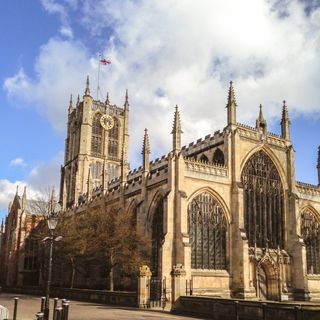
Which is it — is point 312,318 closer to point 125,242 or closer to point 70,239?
point 125,242

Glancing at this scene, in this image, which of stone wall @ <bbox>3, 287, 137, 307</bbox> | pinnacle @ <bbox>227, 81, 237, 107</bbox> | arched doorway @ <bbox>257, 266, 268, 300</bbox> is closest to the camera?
stone wall @ <bbox>3, 287, 137, 307</bbox>

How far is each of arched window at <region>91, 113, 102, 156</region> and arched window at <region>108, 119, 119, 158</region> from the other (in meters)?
2.08

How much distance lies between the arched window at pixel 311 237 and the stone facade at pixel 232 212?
0.11m

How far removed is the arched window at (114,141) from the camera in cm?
8550

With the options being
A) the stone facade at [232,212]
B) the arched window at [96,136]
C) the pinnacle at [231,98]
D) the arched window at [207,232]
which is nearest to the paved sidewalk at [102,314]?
the stone facade at [232,212]

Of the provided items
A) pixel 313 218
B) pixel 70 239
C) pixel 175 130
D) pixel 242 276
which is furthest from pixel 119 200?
pixel 313 218

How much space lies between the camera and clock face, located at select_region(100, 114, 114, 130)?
8544cm

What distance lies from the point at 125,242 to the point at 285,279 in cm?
1620

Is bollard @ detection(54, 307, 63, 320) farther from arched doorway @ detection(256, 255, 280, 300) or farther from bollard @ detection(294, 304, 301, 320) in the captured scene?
arched doorway @ detection(256, 255, 280, 300)

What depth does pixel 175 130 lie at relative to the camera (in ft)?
133

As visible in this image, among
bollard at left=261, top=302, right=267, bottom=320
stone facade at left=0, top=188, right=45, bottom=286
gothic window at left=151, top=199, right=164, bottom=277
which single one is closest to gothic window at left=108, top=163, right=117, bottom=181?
stone facade at left=0, top=188, right=45, bottom=286

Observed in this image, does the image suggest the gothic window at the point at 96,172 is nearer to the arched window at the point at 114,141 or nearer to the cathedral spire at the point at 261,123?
Answer: the arched window at the point at 114,141

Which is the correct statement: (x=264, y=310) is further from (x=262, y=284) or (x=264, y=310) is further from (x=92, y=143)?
(x=92, y=143)

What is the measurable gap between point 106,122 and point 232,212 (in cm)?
4870
